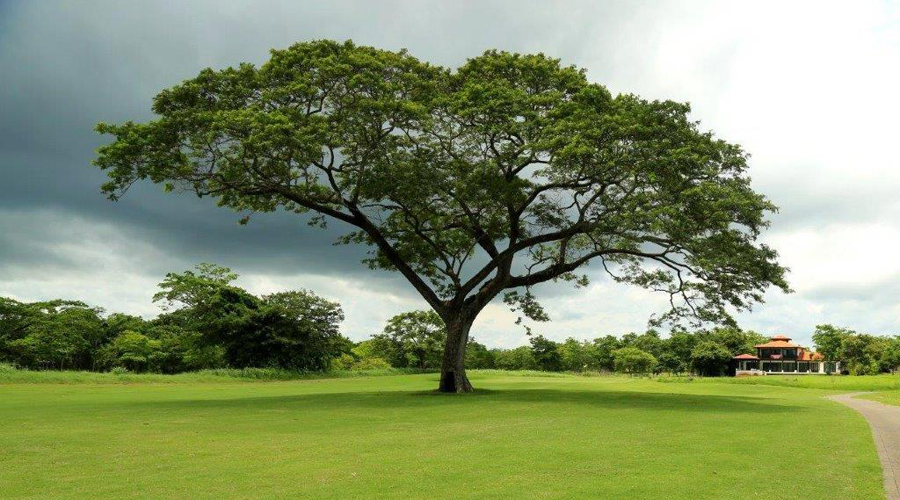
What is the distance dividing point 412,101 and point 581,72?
25.4 feet

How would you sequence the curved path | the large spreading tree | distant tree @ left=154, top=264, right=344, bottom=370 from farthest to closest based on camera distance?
1. distant tree @ left=154, top=264, right=344, bottom=370
2. the large spreading tree
3. the curved path

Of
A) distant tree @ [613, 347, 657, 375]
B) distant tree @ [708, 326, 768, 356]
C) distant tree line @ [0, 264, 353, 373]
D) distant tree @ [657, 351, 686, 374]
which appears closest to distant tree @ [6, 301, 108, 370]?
distant tree line @ [0, 264, 353, 373]

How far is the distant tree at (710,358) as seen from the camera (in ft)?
308

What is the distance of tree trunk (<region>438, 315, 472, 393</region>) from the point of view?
31359 mm

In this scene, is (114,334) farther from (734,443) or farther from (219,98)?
(734,443)

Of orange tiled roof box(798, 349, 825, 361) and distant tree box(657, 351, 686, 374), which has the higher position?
orange tiled roof box(798, 349, 825, 361)

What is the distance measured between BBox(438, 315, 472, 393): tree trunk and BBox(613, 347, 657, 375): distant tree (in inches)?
2745

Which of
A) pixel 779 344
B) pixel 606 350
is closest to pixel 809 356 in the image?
pixel 779 344

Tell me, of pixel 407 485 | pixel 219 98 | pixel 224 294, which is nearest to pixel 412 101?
pixel 219 98

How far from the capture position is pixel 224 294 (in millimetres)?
58156

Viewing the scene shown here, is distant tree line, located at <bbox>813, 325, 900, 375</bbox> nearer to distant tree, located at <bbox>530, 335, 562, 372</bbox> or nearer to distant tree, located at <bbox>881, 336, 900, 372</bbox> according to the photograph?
distant tree, located at <bbox>881, 336, 900, 372</bbox>

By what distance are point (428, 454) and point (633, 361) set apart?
3551 inches

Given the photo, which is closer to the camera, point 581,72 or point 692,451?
point 692,451

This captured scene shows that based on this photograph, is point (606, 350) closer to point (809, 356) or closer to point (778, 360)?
point (778, 360)
